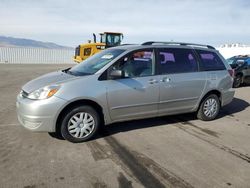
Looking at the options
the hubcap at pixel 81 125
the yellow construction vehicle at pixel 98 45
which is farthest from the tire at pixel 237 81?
the yellow construction vehicle at pixel 98 45

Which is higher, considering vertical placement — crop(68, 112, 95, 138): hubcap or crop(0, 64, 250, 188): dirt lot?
crop(68, 112, 95, 138): hubcap

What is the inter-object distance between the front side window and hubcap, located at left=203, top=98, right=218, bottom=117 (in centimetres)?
177

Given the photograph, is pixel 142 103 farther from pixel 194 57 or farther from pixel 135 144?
pixel 194 57

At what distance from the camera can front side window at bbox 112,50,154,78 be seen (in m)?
4.73

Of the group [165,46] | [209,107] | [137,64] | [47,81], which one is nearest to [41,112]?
[47,81]

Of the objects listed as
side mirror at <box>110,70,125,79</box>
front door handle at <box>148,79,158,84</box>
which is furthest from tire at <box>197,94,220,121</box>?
side mirror at <box>110,70,125,79</box>

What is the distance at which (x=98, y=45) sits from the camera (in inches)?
730

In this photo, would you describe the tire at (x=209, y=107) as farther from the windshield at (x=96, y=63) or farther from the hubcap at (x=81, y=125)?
the hubcap at (x=81, y=125)

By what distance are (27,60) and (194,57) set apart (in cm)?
3136

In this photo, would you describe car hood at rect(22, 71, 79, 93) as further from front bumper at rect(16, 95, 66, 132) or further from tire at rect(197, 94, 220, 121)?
tire at rect(197, 94, 220, 121)

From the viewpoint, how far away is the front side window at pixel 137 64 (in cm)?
473

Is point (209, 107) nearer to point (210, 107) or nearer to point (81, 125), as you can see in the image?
point (210, 107)

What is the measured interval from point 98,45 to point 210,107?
13738 millimetres

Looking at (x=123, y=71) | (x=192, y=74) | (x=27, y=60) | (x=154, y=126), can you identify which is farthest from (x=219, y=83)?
(x=27, y=60)
